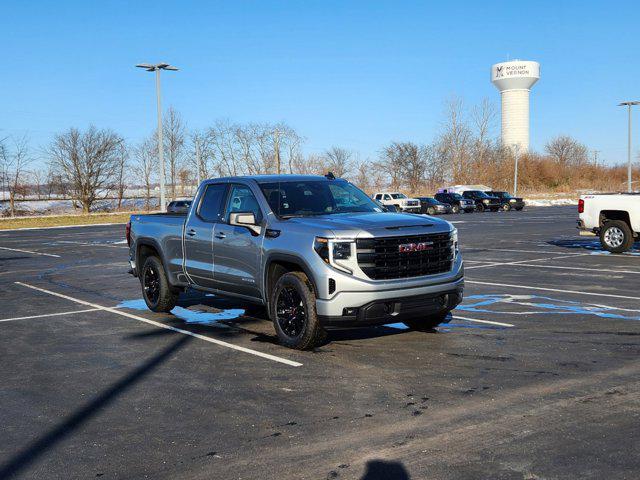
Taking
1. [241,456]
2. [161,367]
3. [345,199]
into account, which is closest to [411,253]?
[345,199]

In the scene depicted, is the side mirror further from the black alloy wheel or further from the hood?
the black alloy wheel

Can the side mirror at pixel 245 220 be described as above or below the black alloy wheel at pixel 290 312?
above

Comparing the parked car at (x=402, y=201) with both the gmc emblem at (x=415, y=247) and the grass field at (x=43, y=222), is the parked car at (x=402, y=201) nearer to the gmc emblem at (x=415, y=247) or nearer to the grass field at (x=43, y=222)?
the grass field at (x=43, y=222)

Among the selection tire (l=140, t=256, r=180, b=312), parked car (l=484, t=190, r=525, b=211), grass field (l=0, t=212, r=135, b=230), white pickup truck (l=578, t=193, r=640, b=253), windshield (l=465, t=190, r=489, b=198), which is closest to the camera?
tire (l=140, t=256, r=180, b=312)

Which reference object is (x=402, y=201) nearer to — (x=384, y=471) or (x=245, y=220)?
(x=245, y=220)

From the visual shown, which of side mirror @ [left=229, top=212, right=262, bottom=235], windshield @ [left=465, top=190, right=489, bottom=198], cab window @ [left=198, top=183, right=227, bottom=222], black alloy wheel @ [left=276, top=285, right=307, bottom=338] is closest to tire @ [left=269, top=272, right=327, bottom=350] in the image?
black alloy wheel @ [left=276, top=285, right=307, bottom=338]

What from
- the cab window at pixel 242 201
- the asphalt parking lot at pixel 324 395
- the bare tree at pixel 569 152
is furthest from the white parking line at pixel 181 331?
the bare tree at pixel 569 152

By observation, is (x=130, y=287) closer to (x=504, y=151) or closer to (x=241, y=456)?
(x=241, y=456)

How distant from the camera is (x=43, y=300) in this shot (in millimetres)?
12008

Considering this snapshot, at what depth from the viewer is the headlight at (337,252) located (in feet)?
23.7

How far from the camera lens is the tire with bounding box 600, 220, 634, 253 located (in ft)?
58.4

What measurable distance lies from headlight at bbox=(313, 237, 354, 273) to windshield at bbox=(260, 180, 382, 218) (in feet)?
3.56

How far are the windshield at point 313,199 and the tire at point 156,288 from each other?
253cm

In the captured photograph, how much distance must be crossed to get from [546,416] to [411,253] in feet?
8.52
